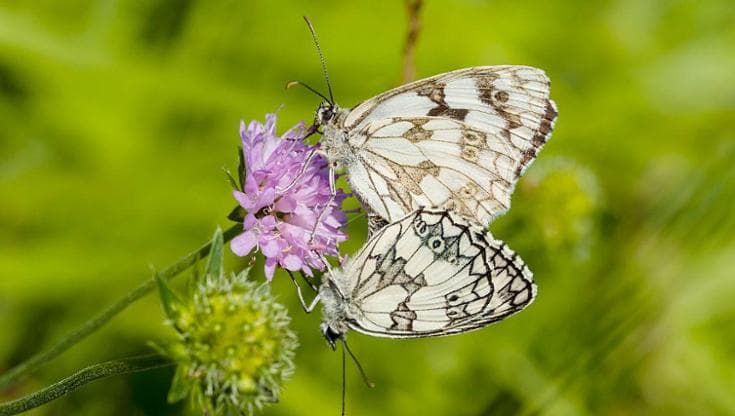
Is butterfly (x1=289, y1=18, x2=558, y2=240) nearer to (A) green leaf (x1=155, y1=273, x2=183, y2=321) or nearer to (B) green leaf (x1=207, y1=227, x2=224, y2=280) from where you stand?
(B) green leaf (x1=207, y1=227, x2=224, y2=280)

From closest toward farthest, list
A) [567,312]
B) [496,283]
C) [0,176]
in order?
[496,283] → [0,176] → [567,312]

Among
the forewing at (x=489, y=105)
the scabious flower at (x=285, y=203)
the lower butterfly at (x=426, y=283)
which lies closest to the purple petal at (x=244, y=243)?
the scabious flower at (x=285, y=203)

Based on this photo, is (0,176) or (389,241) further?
(0,176)

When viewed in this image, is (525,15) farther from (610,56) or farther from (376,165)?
(376,165)

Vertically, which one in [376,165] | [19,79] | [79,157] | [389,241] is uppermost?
A: [19,79]

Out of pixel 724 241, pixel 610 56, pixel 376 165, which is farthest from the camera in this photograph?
pixel 610 56

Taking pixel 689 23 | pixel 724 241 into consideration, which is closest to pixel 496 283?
pixel 724 241

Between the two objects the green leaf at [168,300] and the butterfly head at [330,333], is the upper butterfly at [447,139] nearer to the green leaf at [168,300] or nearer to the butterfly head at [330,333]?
the butterfly head at [330,333]
